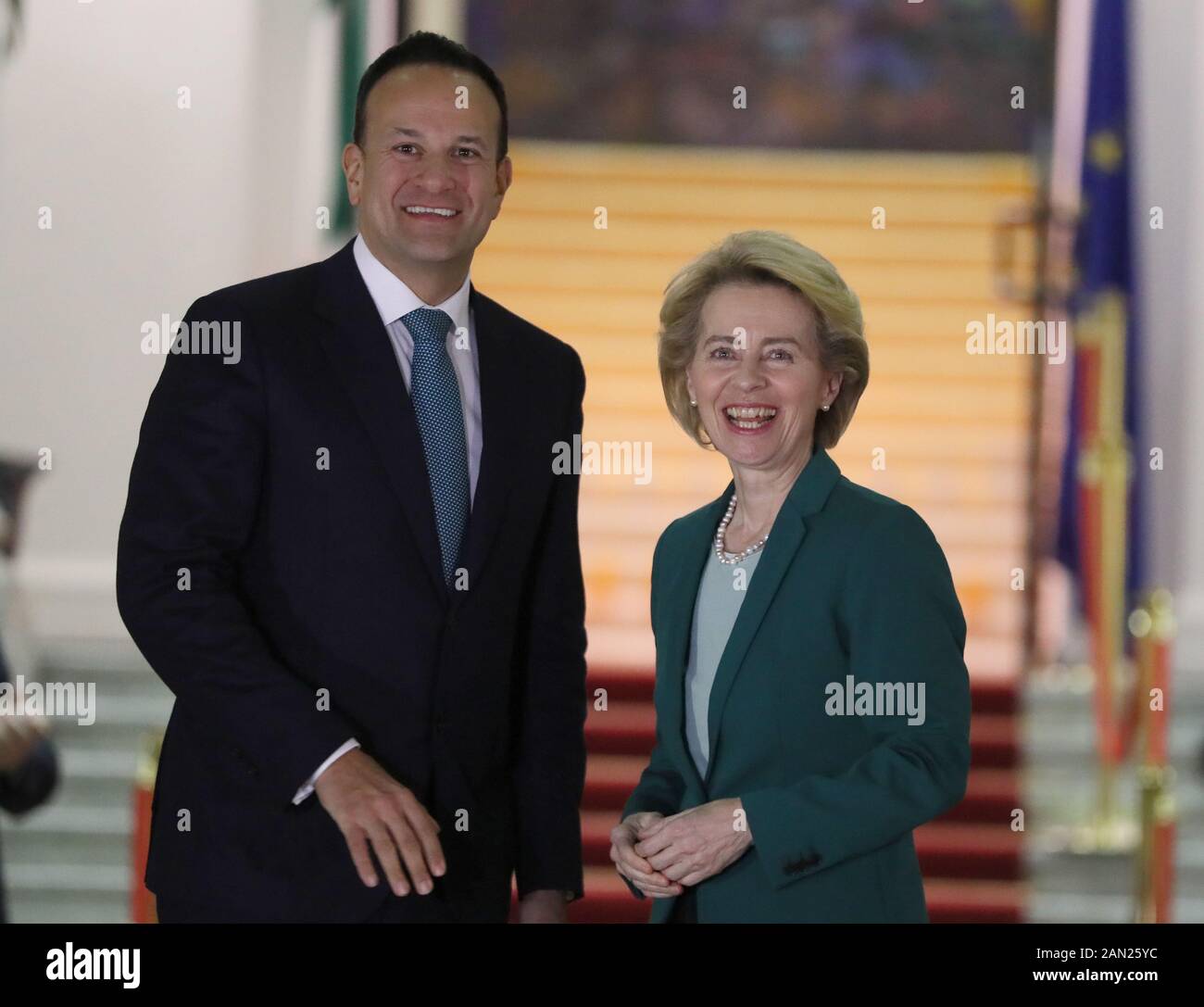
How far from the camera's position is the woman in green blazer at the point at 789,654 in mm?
1903

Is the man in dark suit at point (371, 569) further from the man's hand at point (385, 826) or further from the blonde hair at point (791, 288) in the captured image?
the blonde hair at point (791, 288)

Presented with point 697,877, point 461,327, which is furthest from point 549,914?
point 461,327

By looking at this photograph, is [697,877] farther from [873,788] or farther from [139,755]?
[139,755]

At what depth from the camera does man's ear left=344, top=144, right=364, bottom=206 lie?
7.14 feet

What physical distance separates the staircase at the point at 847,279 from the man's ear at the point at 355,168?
3194 mm

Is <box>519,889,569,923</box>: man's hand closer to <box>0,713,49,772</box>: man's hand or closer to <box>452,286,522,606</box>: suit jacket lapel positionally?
<box>452,286,522,606</box>: suit jacket lapel

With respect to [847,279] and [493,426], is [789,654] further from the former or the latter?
[847,279]

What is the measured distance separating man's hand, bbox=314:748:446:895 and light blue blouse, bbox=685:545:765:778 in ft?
1.09

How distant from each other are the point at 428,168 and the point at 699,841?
0.88 metres

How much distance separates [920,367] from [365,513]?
512 cm

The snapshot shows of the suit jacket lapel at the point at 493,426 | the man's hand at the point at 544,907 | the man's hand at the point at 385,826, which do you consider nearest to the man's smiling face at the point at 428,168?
the suit jacket lapel at the point at 493,426

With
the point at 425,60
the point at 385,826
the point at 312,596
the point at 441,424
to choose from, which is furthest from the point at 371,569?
the point at 425,60

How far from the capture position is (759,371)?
201 centimetres

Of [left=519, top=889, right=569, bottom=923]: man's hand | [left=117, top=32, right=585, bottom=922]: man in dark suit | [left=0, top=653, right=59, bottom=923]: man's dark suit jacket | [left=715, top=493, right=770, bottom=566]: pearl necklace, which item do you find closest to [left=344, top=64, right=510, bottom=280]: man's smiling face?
[left=117, top=32, right=585, bottom=922]: man in dark suit
